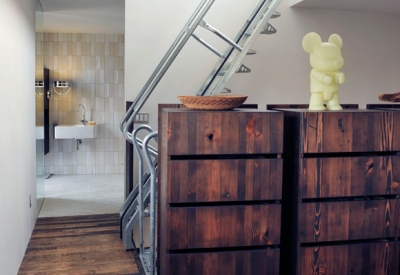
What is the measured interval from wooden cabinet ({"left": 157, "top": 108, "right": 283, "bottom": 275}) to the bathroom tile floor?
323 centimetres

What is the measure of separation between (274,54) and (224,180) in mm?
2748

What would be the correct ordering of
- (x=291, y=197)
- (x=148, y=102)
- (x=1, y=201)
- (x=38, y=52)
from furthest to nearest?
(x=38, y=52)
(x=148, y=102)
(x=1, y=201)
(x=291, y=197)

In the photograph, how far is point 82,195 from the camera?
611cm

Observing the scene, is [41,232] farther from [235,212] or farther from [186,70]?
[235,212]

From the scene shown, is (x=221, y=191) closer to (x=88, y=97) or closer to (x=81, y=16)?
(x=81, y=16)

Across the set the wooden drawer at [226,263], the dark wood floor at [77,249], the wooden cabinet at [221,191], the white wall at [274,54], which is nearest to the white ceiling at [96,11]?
the white wall at [274,54]

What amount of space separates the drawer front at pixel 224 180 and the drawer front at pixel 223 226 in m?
0.06

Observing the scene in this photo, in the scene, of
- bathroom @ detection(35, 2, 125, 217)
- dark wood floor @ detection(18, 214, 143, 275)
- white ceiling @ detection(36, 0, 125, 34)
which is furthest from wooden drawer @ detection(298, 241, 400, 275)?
bathroom @ detection(35, 2, 125, 217)

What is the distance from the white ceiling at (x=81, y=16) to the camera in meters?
5.08

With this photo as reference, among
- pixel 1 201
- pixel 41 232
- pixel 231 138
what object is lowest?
pixel 41 232

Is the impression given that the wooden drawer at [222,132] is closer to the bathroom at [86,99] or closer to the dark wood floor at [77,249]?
the dark wood floor at [77,249]

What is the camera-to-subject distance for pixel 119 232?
14.7ft

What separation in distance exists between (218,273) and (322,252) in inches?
21.0

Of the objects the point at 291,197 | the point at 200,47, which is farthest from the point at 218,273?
the point at 200,47
